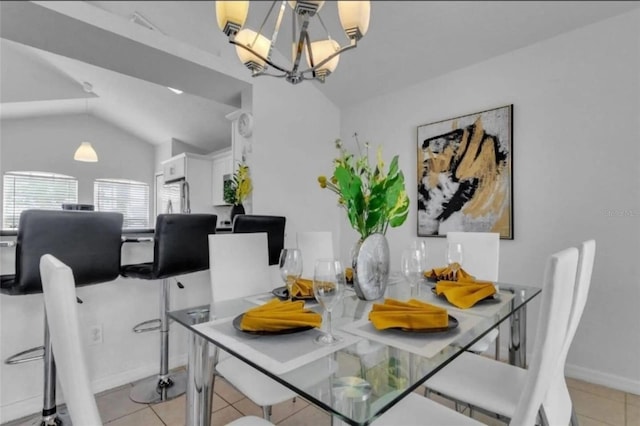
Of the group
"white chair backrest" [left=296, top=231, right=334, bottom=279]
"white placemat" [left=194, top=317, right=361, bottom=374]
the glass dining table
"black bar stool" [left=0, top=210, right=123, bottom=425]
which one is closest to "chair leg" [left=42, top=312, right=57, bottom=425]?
"black bar stool" [left=0, top=210, right=123, bottom=425]

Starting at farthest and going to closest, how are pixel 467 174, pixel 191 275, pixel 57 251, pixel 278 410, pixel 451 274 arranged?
1. pixel 467 174
2. pixel 191 275
3. pixel 278 410
4. pixel 451 274
5. pixel 57 251

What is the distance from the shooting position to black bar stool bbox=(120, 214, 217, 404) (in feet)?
5.55

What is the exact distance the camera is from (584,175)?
75.1 inches

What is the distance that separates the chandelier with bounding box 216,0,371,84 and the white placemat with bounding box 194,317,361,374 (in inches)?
27.6

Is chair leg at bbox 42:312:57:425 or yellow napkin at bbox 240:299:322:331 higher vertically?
yellow napkin at bbox 240:299:322:331

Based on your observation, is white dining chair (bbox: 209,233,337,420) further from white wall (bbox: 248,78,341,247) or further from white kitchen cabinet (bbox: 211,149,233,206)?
white kitchen cabinet (bbox: 211,149,233,206)

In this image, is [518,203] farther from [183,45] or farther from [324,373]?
[183,45]

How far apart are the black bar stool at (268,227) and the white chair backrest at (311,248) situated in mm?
241

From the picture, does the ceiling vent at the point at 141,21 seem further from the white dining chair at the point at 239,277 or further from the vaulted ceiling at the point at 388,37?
the white dining chair at the point at 239,277

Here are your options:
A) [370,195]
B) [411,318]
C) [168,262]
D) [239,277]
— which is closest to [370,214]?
[370,195]

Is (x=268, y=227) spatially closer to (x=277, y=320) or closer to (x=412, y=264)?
(x=412, y=264)

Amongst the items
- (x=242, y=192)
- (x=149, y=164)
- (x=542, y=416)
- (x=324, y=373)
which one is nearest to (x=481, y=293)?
(x=542, y=416)

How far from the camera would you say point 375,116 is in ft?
9.27

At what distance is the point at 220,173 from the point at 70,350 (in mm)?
2638
